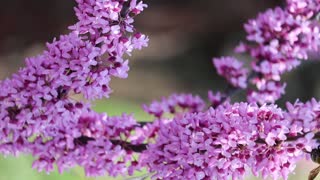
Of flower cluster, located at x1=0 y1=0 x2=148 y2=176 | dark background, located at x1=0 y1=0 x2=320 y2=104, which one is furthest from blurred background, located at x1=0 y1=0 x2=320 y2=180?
flower cluster, located at x1=0 y1=0 x2=148 y2=176

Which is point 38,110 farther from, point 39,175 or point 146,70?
point 146,70

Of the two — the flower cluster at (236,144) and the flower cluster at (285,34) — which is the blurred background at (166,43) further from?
the flower cluster at (236,144)

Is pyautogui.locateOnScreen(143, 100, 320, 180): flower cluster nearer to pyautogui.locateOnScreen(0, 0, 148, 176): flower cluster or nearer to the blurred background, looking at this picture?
pyautogui.locateOnScreen(0, 0, 148, 176): flower cluster

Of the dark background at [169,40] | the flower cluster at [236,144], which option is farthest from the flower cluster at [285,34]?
the dark background at [169,40]

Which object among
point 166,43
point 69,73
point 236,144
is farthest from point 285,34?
point 166,43

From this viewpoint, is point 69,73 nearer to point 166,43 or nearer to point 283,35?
point 283,35
